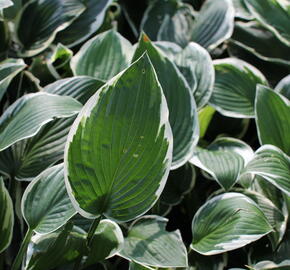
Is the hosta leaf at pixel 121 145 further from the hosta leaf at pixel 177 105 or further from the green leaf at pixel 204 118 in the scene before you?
the green leaf at pixel 204 118

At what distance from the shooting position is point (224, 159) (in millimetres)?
927

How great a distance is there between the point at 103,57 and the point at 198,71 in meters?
0.19

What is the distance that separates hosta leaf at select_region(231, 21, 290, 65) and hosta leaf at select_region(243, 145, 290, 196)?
394 millimetres

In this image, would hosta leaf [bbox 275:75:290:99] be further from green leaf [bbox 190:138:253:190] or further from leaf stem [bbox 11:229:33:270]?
leaf stem [bbox 11:229:33:270]

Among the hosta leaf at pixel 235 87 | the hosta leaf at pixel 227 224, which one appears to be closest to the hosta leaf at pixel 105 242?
the hosta leaf at pixel 227 224

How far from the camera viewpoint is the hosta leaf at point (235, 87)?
1.05 meters

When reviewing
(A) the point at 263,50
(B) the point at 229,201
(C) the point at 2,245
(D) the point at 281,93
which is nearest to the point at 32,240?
(C) the point at 2,245

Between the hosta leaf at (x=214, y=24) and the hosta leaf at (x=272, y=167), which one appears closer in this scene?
the hosta leaf at (x=272, y=167)

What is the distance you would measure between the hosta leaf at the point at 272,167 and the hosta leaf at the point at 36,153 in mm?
317

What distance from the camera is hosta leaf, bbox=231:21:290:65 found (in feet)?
3.96

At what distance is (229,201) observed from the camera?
0.85 m

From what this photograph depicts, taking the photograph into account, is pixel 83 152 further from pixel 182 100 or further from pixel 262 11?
pixel 262 11

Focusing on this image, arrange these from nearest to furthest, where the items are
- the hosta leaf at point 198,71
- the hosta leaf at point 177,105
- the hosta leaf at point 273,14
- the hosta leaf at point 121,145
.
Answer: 1. the hosta leaf at point 121,145
2. the hosta leaf at point 177,105
3. the hosta leaf at point 198,71
4. the hosta leaf at point 273,14

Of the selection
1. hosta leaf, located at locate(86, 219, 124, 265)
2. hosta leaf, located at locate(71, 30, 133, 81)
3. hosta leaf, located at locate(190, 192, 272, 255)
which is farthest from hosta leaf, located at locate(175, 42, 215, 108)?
hosta leaf, located at locate(86, 219, 124, 265)
